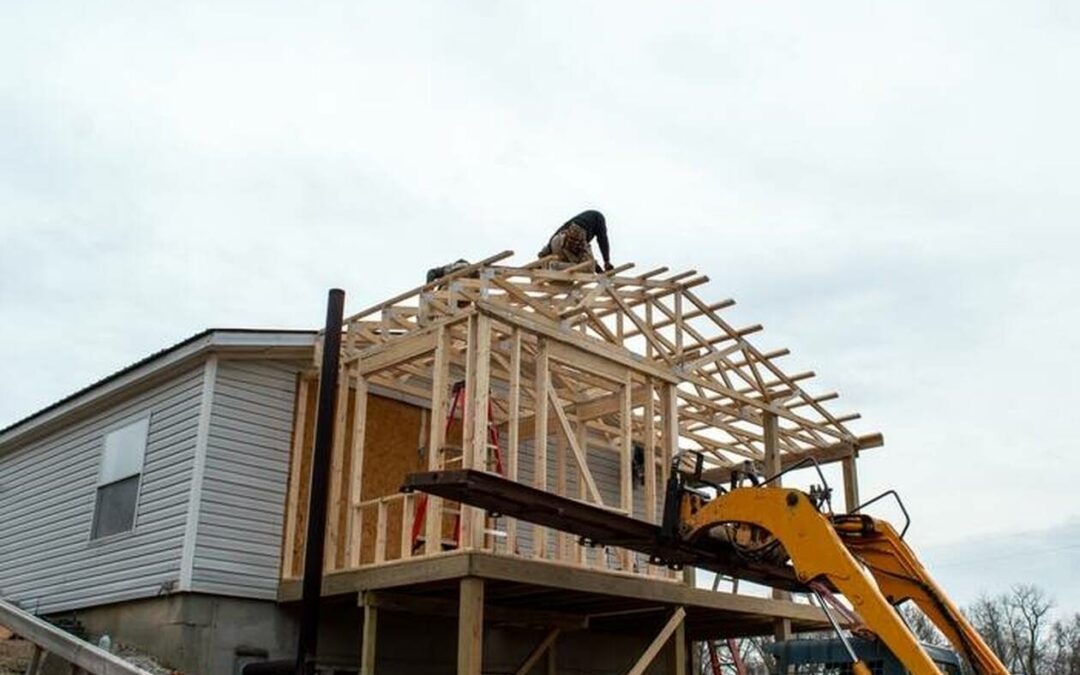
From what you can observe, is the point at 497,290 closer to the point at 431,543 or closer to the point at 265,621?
the point at 431,543

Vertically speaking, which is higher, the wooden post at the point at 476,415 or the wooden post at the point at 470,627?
the wooden post at the point at 476,415

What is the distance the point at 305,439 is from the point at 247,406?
84cm

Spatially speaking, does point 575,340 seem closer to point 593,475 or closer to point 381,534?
point 381,534

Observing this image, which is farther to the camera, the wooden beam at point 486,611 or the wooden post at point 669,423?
the wooden post at point 669,423

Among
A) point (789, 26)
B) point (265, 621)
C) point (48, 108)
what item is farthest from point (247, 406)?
point (789, 26)

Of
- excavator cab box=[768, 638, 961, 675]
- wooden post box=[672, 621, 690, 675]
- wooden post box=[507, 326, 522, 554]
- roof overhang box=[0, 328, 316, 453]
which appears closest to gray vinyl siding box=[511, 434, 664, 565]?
wooden post box=[672, 621, 690, 675]

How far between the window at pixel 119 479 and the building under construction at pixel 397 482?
0.04 metres

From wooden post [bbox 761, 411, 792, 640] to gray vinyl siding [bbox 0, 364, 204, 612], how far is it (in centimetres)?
798

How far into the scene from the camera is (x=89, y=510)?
49.0 feet

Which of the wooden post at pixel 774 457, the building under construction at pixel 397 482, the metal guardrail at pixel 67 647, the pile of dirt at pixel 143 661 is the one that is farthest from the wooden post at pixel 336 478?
the wooden post at pixel 774 457

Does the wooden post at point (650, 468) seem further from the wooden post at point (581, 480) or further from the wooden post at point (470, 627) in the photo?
the wooden post at point (470, 627)

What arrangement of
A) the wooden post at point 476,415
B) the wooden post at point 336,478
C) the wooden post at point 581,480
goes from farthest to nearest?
the wooden post at point 336,478
the wooden post at point 581,480
the wooden post at point 476,415

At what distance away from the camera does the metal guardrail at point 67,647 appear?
688 centimetres

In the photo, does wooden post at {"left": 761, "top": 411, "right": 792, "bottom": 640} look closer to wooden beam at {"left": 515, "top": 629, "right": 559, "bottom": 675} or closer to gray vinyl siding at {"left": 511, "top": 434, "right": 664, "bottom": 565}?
gray vinyl siding at {"left": 511, "top": 434, "right": 664, "bottom": 565}
